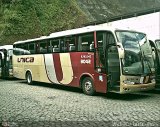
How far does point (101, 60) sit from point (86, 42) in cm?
152

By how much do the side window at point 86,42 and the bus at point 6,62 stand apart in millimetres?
11277

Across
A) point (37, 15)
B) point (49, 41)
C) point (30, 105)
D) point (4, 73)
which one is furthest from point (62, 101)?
point (37, 15)

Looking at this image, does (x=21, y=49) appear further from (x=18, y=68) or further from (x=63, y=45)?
(x=63, y=45)

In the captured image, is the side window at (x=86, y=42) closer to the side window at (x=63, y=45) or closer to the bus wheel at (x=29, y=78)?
the side window at (x=63, y=45)

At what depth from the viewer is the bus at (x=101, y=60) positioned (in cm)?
1361

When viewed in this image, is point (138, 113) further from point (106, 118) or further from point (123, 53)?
point (123, 53)

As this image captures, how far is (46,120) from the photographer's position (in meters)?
9.52

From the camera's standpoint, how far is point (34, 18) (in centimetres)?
4009

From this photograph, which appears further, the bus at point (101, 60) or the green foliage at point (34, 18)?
the green foliage at point (34, 18)

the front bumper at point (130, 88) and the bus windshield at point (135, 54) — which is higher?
the bus windshield at point (135, 54)

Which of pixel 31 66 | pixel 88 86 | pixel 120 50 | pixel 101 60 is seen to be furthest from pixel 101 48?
pixel 31 66

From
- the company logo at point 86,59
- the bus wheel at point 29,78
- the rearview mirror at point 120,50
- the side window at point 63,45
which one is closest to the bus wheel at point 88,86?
the company logo at point 86,59

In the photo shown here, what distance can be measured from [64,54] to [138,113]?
7.61 m

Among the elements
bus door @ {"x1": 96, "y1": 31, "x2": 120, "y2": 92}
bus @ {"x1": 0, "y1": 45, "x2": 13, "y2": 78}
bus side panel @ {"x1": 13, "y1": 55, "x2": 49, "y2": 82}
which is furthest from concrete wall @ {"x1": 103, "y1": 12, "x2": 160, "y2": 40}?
bus @ {"x1": 0, "y1": 45, "x2": 13, "y2": 78}
